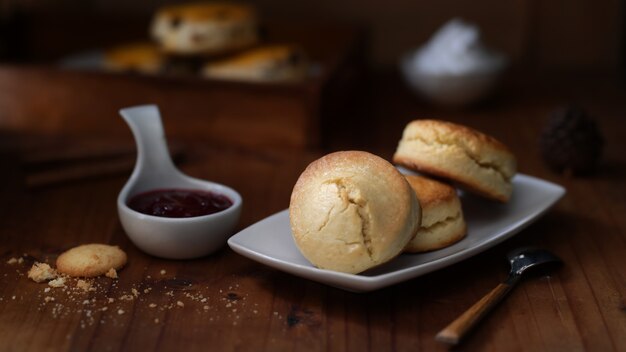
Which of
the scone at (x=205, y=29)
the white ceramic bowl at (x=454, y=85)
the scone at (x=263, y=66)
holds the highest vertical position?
the scone at (x=205, y=29)

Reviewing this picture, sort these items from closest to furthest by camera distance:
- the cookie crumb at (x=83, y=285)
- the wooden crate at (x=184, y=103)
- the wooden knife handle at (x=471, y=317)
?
the wooden knife handle at (x=471, y=317) < the cookie crumb at (x=83, y=285) < the wooden crate at (x=184, y=103)

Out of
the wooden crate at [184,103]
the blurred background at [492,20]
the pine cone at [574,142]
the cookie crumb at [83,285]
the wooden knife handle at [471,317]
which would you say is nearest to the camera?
the wooden knife handle at [471,317]

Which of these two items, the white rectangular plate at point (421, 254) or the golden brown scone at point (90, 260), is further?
the golden brown scone at point (90, 260)

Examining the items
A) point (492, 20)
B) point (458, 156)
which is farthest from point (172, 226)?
point (492, 20)

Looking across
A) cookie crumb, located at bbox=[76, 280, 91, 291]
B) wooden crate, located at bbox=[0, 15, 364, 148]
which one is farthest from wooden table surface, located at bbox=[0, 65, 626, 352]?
wooden crate, located at bbox=[0, 15, 364, 148]

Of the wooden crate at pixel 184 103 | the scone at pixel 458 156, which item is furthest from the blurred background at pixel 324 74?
the scone at pixel 458 156

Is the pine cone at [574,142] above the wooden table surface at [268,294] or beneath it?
above

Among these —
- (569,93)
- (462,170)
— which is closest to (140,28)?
(569,93)

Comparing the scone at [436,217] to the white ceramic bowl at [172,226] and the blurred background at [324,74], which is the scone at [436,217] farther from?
the blurred background at [324,74]

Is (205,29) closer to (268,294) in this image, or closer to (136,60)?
(136,60)
